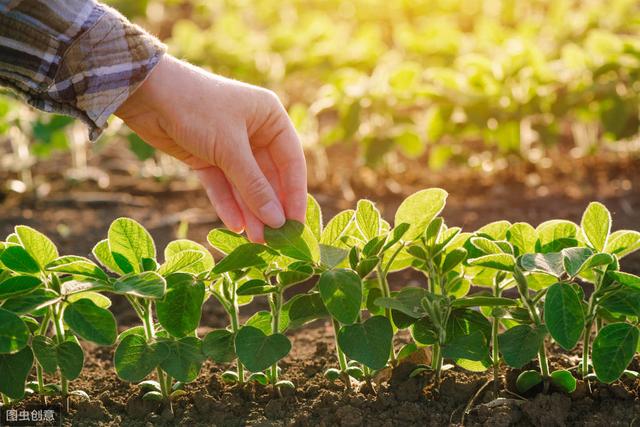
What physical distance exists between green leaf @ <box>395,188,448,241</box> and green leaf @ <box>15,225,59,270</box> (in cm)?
73

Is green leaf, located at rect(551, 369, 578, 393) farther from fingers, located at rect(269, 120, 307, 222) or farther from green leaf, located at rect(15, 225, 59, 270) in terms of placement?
green leaf, located at rect(15, 225, 59, 270)

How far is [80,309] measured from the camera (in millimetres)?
1860

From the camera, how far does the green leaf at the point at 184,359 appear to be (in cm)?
191

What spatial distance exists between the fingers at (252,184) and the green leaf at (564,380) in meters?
0.68

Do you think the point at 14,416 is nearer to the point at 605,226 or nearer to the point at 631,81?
the point at 605,226

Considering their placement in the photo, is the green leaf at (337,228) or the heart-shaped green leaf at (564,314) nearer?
the heart-shaped green leaf at (564,314)

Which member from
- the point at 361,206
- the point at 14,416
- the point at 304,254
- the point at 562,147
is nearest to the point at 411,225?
the point at 361,206

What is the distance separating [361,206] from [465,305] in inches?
11.9

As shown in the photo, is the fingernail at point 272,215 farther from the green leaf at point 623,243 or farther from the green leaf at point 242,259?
the green leaf at point 623,243

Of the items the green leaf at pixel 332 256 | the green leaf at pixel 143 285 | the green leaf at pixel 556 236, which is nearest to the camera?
the green leaf at pixel 143 285

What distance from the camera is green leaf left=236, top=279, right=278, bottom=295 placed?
1924 mm

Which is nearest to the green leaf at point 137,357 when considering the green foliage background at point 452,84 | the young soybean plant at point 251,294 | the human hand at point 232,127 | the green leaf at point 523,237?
the young soybean plant at point 251,294

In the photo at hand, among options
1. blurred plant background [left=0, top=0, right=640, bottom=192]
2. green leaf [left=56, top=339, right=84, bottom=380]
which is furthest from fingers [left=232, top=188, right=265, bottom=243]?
blurred plant background [left=0, top=0, right=640, bottom=192]

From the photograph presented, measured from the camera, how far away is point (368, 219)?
6.48ft
